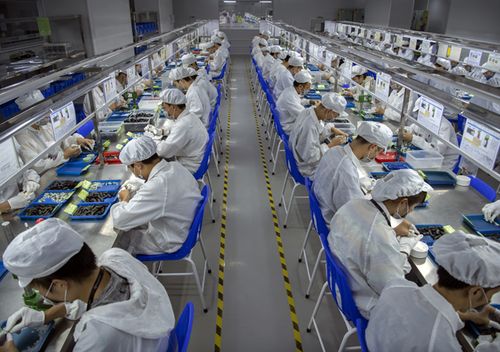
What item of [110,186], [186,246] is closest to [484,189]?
[186,246]

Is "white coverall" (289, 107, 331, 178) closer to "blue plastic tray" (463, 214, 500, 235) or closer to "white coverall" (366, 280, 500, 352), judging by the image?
"blue plastic tray" (463, 214, 500, 235)

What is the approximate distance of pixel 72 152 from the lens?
11.0 ft

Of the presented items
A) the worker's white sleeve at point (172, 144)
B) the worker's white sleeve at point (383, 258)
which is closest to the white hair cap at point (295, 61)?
the worker's white sleeve at point (172, 144)

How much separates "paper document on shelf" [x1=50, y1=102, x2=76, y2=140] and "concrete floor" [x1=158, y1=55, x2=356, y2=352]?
149 cm

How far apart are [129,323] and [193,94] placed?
4026 millimetres

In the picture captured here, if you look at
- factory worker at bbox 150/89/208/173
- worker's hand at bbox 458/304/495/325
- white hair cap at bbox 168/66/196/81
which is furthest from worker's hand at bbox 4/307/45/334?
white hair cap at bbox 168/66/196/81

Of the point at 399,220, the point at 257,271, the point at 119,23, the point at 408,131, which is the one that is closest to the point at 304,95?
the point at 408,131

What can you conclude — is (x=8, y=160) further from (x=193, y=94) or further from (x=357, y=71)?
(x=357, y=71)

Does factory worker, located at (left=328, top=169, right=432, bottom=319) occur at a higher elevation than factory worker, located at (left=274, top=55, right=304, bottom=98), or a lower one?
lower

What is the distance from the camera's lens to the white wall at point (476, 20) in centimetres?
892

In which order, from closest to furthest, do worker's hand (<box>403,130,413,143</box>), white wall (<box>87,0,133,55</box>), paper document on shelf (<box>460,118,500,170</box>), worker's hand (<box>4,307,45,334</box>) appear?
worker's hand (<box>4,307,45,334</box>) → paper document on shelf (<box>460,118,500,170</box>) → worker's hand (<box>403,130,413,143</box>) → white wall (<box>87,0,133,55</box>)

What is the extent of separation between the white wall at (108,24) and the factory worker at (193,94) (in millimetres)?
2126

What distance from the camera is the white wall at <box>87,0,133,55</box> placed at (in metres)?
6.71

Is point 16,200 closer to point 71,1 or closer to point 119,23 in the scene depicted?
point 71,1
